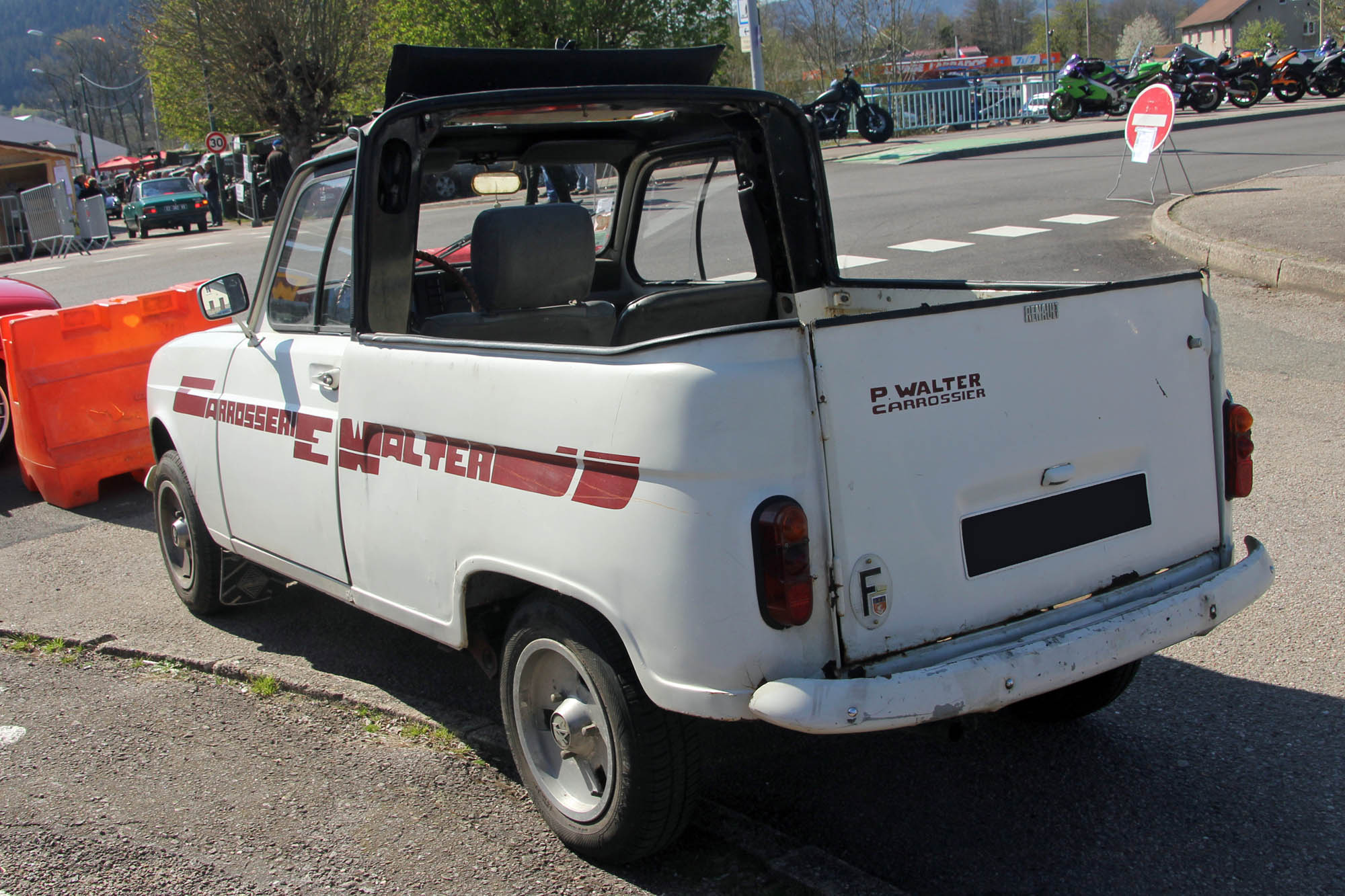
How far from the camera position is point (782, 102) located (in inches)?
171

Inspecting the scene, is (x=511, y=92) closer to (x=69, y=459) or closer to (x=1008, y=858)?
(x=1008, y=858)

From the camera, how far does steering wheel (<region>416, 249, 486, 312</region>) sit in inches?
166

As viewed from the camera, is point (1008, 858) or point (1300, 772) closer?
point (1008, 858)

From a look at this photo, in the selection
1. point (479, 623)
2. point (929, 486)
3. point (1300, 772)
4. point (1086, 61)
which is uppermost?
point (1086, 61)

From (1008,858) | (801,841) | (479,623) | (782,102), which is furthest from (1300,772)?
(782,102)

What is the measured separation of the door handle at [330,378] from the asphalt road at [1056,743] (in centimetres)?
121

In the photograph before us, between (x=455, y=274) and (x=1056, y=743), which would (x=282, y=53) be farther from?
(x=1056, y=743)

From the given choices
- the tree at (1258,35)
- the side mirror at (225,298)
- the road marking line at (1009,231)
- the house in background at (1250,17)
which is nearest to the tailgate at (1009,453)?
the side mirror at (225,298)

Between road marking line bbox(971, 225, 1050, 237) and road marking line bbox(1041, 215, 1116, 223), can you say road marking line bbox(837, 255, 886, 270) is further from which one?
road marking line bbox(1041, 215, 1116, 223)

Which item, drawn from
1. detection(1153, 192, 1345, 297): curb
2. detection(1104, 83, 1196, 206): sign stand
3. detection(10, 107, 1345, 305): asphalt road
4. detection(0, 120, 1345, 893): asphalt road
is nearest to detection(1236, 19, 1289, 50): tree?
detection(10, 107, 1345, 305): asphalt road

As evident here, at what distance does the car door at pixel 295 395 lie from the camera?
376 centimetres

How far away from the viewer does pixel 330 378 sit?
12.0ft

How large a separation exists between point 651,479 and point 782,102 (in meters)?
2.32

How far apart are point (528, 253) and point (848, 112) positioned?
1045 inches
